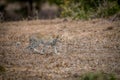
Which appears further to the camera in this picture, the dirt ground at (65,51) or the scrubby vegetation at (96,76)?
the dirt ground at (65,51)

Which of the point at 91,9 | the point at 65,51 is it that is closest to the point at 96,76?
the point at 65,51

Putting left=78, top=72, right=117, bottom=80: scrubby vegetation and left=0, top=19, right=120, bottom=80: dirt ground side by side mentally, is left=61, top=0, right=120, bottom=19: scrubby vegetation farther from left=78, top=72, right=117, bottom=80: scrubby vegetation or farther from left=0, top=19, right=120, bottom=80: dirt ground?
left=78, top=72, right=117, bottom=80: scrubby vegetation

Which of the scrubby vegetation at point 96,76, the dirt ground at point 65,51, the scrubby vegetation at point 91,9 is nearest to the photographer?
the scrubby vegetation at point 96,76

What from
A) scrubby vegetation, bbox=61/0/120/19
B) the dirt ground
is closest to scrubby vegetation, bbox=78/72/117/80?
the dirt ground

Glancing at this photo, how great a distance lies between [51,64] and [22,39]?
10.7ft

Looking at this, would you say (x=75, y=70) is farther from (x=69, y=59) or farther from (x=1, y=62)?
(x=1, y=62)

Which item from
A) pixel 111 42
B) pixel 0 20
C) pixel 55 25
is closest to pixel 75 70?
pixel 111 42

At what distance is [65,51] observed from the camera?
11727 millimetres

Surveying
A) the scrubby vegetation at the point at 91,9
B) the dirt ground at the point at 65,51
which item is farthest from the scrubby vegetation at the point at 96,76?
the scrubby vegetation at the point at 91,9

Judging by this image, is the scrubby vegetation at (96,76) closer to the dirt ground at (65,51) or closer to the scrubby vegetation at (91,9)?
the dirt ground at (65,51)

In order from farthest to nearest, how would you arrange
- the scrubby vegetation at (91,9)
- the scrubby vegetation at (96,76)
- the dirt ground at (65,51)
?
the scrubby vegetation at (91,9) < the dirt ground at (65,51) < the scrubby vegetation at (96,76)

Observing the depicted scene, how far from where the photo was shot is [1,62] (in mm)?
10938

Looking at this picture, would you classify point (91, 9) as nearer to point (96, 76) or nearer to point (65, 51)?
point (65, 51)

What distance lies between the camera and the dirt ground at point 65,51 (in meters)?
9.80
